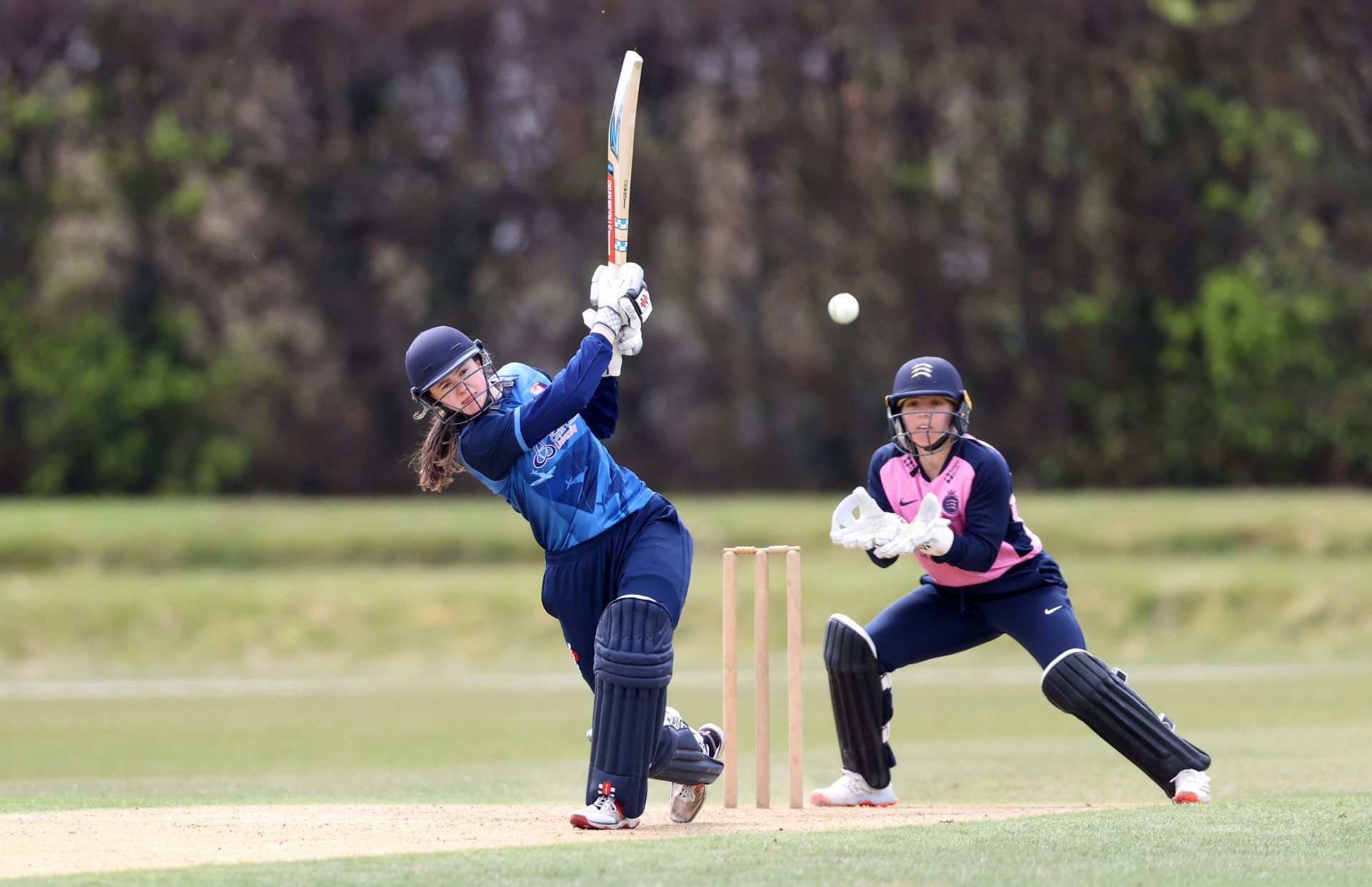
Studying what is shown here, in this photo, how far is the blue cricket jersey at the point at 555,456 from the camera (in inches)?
190

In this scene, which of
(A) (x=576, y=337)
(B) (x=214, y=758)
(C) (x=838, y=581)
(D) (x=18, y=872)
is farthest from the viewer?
(A) (x=576, y=337)

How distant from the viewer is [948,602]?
5812mm

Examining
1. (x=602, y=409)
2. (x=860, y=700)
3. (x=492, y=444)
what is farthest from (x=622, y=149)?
(x=860, y=700)

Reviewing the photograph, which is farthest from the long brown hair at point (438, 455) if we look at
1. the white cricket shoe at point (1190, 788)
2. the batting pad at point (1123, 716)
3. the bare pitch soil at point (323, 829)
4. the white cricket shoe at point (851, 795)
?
the white cricket shoe at point (1190, 788)

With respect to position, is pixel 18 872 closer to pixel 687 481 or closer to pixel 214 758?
pixel 214 758

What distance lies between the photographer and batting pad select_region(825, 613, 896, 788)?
5742 millimetres

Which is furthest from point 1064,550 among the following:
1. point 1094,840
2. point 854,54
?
point 1094,840

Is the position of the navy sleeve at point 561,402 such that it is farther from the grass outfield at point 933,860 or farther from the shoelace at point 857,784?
the shoelace at point 857,784

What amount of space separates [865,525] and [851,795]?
102 cm

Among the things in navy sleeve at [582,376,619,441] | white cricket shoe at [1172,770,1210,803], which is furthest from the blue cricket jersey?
white cricket shoe at [1172,770,1210,803]

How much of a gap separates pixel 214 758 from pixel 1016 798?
12.3 feet

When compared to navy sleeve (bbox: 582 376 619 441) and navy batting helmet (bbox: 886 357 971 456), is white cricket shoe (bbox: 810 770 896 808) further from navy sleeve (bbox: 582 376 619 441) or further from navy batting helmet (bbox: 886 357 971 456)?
navy sleeve (bbox: 582 376 619 441)

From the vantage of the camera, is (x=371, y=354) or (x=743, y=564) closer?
(x=743, y=564)

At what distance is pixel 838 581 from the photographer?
13664 millimetres
